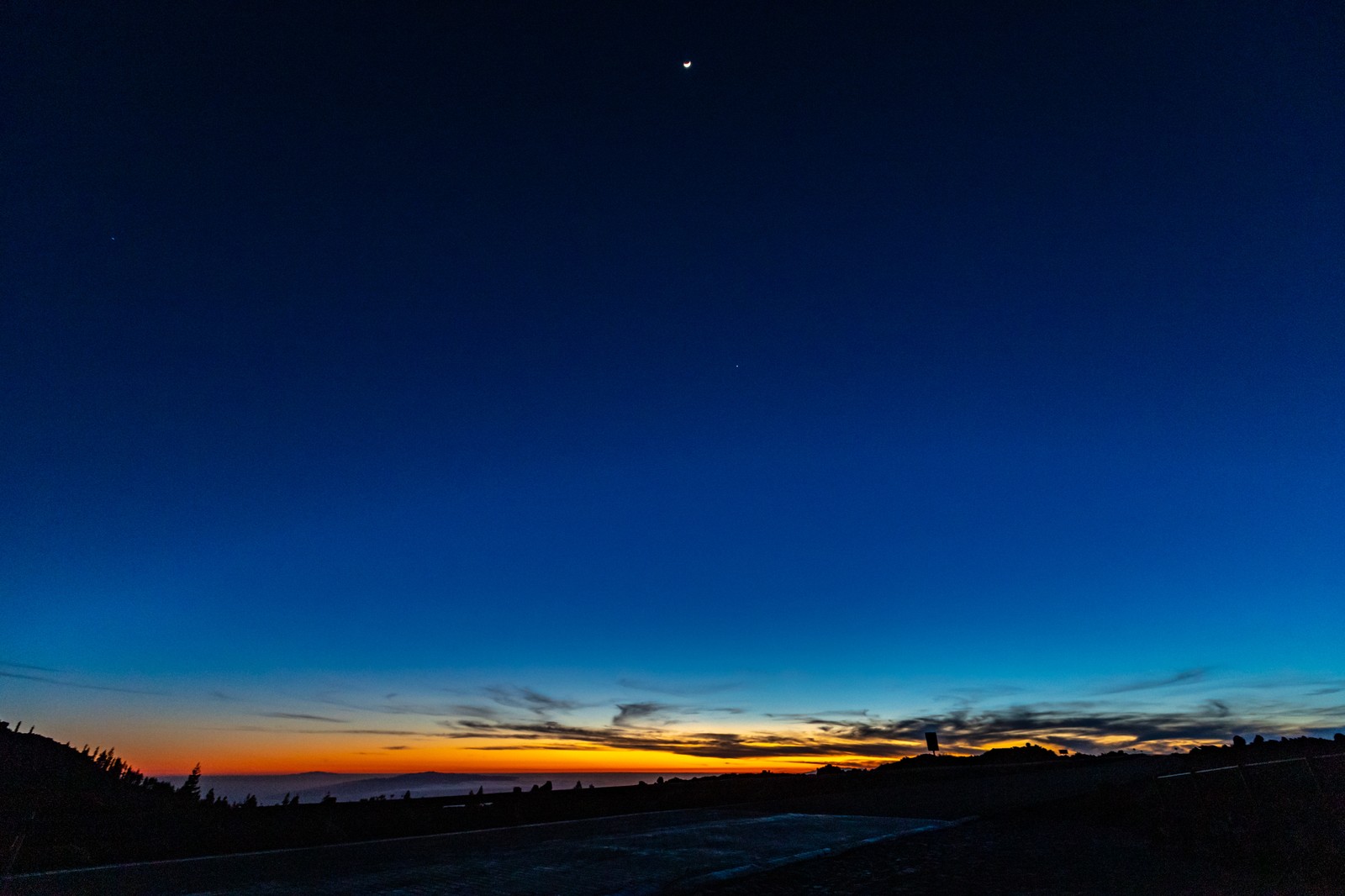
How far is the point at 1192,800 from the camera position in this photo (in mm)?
15281

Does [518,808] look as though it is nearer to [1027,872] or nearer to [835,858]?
[835,858]

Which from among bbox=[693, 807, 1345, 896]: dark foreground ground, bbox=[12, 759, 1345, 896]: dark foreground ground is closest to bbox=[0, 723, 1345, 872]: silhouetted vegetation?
bbox=[12, 759, 1345, 896]: dark foreground ground

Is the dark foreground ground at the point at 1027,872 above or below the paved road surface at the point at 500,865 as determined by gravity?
below

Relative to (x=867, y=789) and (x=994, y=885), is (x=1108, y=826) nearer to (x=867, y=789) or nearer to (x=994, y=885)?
(x=994, y=885)

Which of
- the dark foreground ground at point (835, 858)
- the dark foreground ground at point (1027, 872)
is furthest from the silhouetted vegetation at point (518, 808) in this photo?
the dark foreground ground at point (1027, 872)

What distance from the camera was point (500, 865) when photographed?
25.7ft

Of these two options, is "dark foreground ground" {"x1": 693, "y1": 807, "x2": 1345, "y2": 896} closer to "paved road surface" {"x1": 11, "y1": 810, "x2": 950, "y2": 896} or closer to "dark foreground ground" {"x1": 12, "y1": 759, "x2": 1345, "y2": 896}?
"dark foreground ground" {"x1": 12, "y1": 759, "x2": 1345, "y2": 896}

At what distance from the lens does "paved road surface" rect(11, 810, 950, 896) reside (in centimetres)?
639

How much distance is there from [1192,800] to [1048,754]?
49.4 meters

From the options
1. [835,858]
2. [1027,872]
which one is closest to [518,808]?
[835,858]

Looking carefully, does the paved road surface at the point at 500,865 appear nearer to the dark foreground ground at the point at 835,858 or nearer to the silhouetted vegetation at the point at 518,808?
the dark foreground ground at the point at 835,858

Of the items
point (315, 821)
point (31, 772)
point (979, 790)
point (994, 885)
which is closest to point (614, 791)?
point (979, 790)

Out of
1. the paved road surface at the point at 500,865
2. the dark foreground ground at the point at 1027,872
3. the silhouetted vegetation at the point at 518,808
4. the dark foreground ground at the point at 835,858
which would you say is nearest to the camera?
the paved road surface at the point at 500,865

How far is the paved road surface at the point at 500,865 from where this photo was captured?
6387mm
